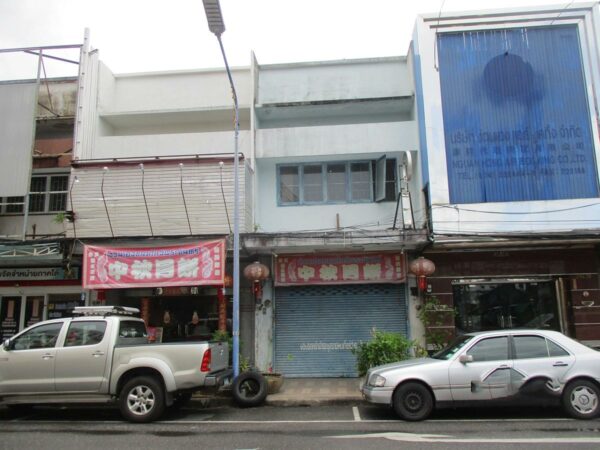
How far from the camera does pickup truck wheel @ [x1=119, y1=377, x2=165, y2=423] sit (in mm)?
8664

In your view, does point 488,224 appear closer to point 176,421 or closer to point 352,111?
point 352,111

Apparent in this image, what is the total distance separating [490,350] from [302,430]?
11.3 ft

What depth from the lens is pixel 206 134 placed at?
48.7ft

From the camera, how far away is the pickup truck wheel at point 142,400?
8664 mm

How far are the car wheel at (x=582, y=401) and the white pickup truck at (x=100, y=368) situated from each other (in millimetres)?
5869

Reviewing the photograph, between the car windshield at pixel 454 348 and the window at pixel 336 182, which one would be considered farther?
the window at pixel 336 182

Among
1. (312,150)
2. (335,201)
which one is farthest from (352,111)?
(335,201)

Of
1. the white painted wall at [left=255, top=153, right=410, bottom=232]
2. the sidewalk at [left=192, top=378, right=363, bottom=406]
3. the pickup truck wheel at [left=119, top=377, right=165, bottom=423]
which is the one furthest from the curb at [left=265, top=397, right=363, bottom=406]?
the white painted wall at [left=255, top=153, right=410, bottom=232]

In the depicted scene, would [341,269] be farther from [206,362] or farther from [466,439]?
[466,439]

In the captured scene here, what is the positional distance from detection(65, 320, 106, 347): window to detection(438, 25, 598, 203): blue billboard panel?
8.75m

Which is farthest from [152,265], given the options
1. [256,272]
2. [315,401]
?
[315,401]

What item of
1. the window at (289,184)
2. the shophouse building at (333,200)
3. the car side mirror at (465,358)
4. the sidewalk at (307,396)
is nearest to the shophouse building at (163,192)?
the shophouse building at (333,200)

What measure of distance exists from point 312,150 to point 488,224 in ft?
16.9

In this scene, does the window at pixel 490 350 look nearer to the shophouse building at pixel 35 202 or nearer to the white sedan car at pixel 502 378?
the white sedan car at pixel 502 378
